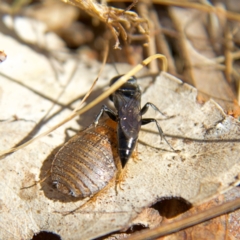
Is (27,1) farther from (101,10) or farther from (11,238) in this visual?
(11,238)

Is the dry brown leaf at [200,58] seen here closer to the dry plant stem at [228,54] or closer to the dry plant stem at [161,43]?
the dry plant stem at [228,54]

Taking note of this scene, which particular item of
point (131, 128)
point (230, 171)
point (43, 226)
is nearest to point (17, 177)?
point (43, 226)

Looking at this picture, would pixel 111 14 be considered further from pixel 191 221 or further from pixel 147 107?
pixel 191 221

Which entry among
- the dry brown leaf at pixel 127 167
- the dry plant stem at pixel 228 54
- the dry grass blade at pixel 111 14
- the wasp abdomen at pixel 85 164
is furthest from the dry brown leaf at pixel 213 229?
the dry plant stem at pixel 228 54

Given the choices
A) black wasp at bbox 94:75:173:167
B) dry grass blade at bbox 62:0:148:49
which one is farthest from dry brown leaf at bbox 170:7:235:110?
dry grass blade at bbox 62:0:148:49

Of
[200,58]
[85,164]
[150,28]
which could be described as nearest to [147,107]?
[85,164]
